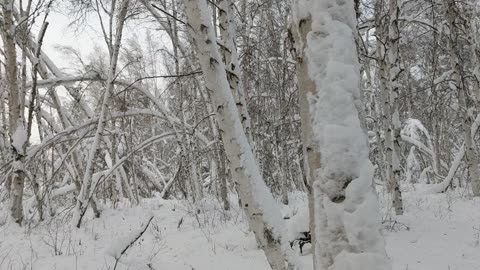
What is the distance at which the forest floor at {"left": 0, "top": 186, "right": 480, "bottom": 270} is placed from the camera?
136 inches

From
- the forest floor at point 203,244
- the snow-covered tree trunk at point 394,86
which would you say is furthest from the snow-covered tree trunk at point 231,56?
the snow-covered tree trunk at point 394,86

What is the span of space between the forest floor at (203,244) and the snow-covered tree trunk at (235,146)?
1.40 metres

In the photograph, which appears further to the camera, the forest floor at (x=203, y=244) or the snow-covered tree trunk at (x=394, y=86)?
the snow-covered tree trunk at (x=394, y=86)

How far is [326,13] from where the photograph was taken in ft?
4.58

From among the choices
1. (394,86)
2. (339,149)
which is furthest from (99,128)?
(339,149)

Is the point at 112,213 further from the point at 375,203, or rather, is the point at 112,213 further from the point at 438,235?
the point at 375,203

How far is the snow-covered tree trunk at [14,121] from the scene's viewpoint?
5406mm

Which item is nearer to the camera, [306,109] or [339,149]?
[339,149]

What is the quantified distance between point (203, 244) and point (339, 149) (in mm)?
3447

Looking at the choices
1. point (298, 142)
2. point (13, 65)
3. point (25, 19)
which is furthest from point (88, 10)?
point (298, 142)

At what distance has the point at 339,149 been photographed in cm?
128

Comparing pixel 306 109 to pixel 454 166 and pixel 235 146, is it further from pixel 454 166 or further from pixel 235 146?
pixel 454 166

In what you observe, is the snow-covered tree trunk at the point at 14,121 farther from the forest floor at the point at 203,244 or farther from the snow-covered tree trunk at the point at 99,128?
the snow-covered tree trunk at the point at 99,128

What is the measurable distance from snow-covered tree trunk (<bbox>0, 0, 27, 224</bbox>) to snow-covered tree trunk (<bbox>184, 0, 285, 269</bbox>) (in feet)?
14.4
